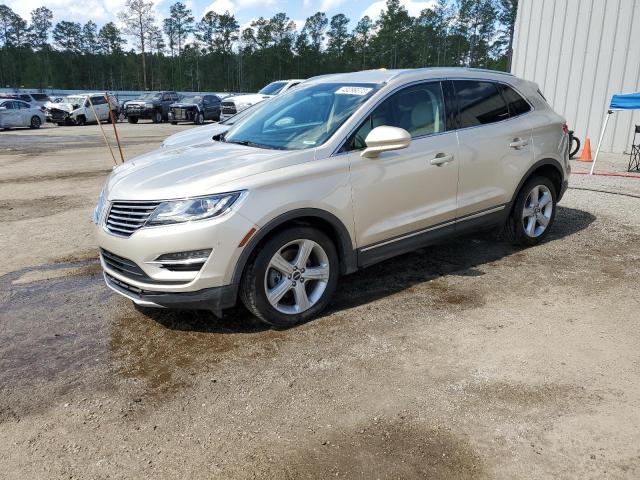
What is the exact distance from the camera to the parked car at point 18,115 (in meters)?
27.3

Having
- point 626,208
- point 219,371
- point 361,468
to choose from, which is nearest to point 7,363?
point 219,371

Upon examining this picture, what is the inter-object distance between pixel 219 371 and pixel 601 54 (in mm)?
14103

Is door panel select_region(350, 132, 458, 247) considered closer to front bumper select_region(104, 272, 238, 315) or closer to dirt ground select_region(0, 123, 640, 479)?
dirt ground select_region(0, 123, 640, 479)

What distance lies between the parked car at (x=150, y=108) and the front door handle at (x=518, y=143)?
30601 mm

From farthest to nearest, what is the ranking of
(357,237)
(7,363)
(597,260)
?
(597,260)
(357,237)
(7,363)

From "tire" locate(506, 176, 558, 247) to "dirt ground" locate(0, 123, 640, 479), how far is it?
0.32 meters

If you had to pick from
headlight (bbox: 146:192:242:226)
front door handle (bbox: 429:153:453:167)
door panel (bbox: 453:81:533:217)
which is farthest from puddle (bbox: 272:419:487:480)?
door panel (bbox: 453:81:533:217)

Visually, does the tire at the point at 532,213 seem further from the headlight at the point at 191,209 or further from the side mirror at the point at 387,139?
the headlight at the point at 191,209

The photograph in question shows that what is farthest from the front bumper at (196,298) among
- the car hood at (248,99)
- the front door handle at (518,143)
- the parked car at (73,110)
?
the parked car at (73,110)

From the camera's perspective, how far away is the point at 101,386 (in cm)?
321

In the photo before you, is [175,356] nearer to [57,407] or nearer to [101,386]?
[101,386]

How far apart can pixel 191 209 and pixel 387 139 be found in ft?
4.86

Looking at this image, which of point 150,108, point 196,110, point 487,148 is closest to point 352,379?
point 487,148

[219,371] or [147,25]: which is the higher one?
[147,25]
